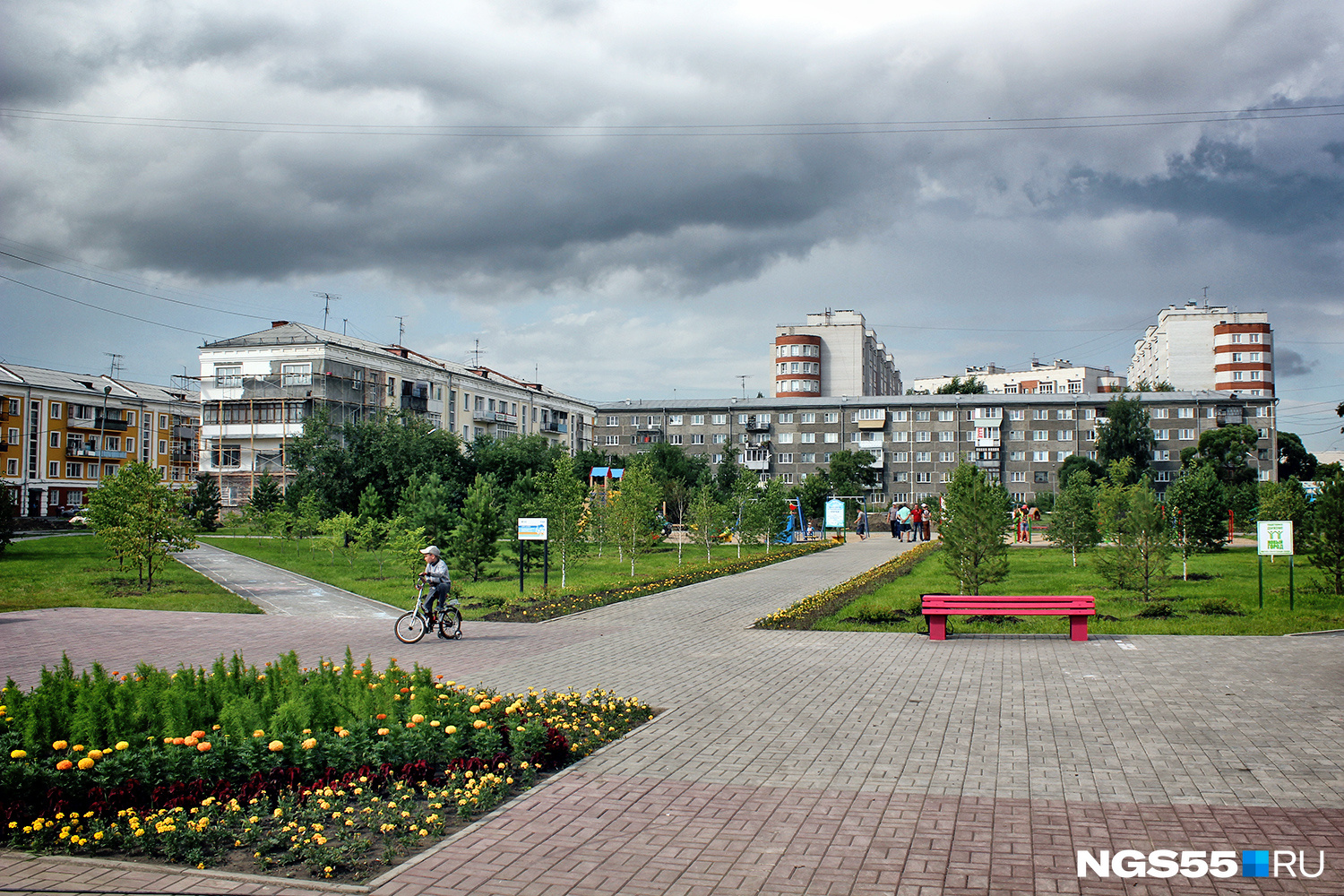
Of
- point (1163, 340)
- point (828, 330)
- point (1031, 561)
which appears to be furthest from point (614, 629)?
point (1163, 340)

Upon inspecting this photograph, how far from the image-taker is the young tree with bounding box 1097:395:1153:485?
77688mm

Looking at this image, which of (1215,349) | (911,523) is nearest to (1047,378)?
(1215,349)

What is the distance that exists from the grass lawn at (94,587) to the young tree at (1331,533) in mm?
19943

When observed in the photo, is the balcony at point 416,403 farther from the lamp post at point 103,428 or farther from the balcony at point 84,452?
the lamp post at point 103,428

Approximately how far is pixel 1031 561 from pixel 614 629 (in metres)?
20.0

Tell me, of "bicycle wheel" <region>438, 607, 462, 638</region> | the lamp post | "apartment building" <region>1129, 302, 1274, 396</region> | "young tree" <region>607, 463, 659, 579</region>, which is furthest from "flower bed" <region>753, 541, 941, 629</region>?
"apartment building" <region>1129, 302, 1274, 396</region>

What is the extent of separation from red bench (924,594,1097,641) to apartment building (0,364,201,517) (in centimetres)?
6619

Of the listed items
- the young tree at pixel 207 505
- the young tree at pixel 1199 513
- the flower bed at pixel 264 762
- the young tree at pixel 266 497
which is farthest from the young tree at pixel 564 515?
the young tree at pixel 207 505

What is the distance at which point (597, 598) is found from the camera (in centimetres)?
1930

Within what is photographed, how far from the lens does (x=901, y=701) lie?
9180 millimetres

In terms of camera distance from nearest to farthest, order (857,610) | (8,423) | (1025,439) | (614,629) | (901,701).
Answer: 1. (901,701)
2. (614,629)
3. (857,610)
4. (8,423)
5. (1025,439)

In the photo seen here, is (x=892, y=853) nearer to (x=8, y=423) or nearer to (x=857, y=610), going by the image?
(x=857, y=610)

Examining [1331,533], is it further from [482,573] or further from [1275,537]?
[482,573]

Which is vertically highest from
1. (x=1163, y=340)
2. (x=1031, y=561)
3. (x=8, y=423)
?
(x=1163, y=340)
